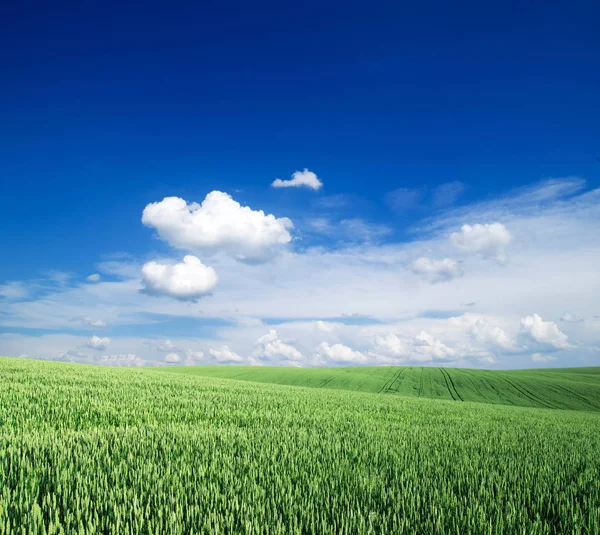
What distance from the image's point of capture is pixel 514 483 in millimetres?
4762

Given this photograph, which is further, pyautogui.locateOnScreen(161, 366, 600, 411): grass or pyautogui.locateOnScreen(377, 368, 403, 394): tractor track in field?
pyautogui.locateOnScreen(377, 368, 403, 394): tractor track in field

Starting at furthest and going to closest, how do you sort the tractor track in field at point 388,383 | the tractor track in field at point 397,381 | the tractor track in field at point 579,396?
1. the tractor track in field at point 397,381
2. the tractor track in field at point 388,383
3. the tractor track in field at point 579,396

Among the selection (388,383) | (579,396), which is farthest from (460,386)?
(579,396)

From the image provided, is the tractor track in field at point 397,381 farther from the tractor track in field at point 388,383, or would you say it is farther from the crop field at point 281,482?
the crop field at point 281,482

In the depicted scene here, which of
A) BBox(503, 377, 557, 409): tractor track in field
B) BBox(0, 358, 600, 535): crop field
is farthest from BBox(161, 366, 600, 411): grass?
BBox(0, 358, 600, 535): crop field

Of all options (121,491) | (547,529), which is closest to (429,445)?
(547,529)

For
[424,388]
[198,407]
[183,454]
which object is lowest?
[424,388]

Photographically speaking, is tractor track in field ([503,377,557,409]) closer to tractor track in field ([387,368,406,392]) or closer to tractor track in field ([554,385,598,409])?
tractor track in field ([554,385,598,409])

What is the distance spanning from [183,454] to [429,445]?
4.47 m

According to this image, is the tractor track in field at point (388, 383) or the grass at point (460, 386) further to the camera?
the tractor track in field at point (388, 383)

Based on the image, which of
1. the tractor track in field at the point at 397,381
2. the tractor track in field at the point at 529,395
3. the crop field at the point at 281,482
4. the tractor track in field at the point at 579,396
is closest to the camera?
the crop field at the point at 281,482

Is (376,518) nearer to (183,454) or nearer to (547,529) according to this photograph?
(547,529)

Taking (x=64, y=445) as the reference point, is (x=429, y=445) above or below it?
below

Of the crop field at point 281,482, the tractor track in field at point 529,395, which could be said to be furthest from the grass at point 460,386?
the crop field at point 281,482
